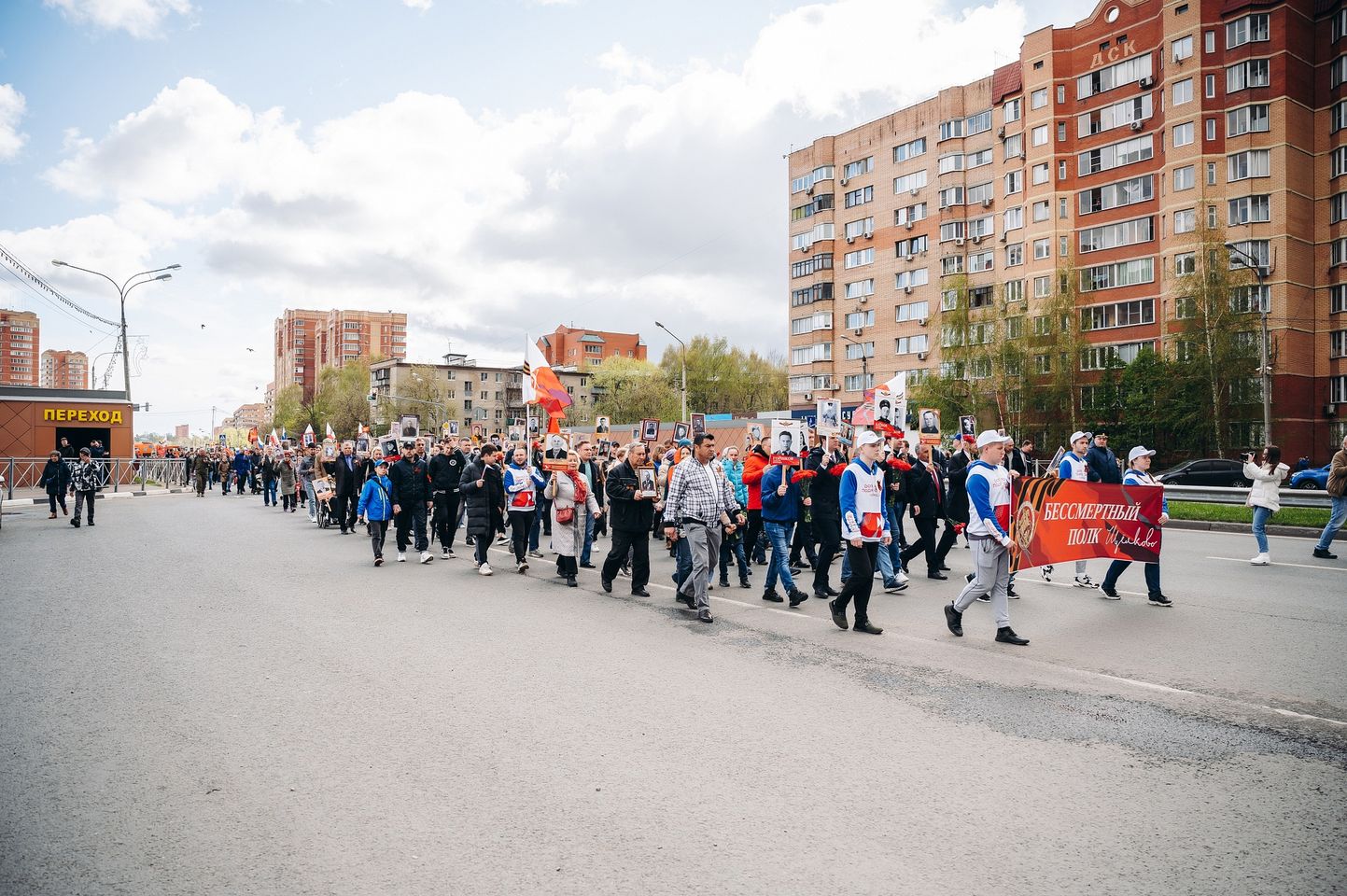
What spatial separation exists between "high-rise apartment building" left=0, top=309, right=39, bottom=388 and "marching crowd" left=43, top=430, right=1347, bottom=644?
104 metres

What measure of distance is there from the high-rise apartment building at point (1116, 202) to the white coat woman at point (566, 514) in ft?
132

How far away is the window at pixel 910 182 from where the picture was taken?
203 feet

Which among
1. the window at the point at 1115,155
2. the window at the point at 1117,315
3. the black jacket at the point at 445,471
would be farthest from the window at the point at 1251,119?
the black jacket at the point at 445,471

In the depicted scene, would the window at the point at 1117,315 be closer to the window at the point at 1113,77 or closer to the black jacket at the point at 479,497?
the window at the point at 1113,77

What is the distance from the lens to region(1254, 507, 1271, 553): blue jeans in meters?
12.9

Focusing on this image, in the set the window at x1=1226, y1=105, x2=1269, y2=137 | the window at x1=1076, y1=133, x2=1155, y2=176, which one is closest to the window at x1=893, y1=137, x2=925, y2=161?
the window at x1=1076, y1=133, x2=1155, y2=176

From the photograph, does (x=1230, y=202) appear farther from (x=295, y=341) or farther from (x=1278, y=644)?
(x=295, y=341)

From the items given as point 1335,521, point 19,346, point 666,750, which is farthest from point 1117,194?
point 19,346

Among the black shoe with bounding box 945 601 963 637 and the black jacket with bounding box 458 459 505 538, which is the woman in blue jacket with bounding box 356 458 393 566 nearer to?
the black jacket with bounding box 458 459 505 538

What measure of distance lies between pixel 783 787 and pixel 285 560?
1193 cm

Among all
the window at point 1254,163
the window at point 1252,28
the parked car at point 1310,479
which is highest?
the window at point 1252,28

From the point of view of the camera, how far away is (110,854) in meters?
3.63

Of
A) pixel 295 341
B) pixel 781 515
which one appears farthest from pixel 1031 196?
pixel 295 341

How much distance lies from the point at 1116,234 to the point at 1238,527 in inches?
1428
